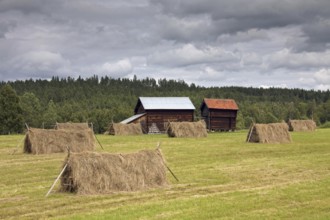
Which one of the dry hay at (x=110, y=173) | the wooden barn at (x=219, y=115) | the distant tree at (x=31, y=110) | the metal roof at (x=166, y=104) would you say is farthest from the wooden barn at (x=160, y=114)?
the dry hay at (x=110, y=173)

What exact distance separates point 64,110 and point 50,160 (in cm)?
9530

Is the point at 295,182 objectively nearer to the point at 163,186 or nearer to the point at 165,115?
the point at 163,186

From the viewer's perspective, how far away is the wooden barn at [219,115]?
73.8 meters

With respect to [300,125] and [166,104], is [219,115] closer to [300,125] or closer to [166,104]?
[166,104]

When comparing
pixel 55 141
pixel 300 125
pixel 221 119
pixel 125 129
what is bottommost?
pixel 300 125

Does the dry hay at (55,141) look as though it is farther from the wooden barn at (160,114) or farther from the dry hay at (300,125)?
the dry hay at (300,125)

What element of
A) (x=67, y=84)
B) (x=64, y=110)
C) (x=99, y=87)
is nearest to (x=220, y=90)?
(x=99, y=87)

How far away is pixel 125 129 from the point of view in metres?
64.1

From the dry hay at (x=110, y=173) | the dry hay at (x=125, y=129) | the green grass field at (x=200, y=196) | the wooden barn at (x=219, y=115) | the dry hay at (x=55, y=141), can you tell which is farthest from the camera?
the wooden barn at (x=219, y=115)

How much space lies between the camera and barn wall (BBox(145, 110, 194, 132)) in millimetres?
70750

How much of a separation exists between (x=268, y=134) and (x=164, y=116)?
31241 mm

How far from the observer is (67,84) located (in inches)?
7431

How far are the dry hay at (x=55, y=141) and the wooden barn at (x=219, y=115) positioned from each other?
136 feet

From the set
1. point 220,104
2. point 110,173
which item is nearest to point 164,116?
point 220,104
